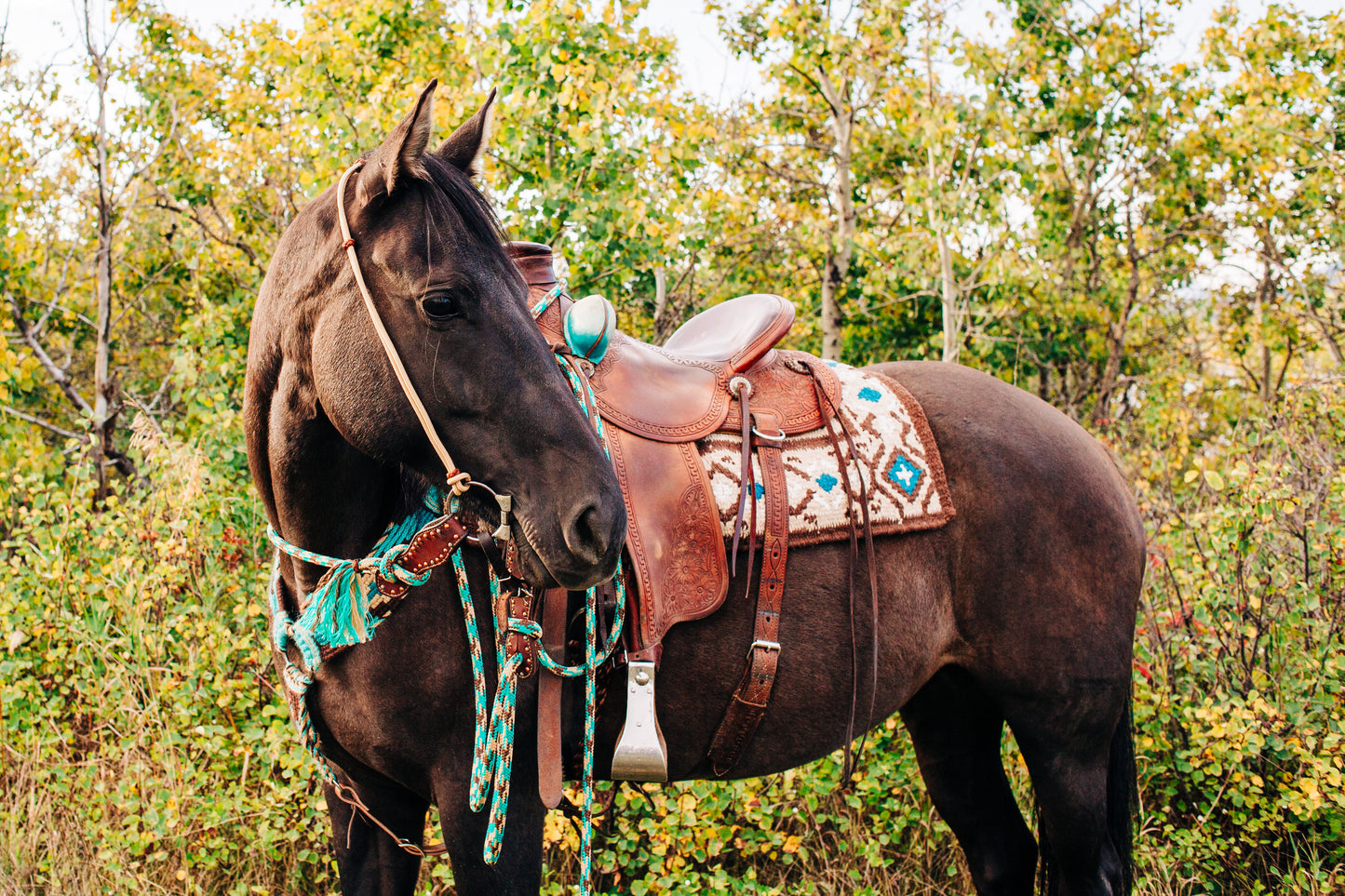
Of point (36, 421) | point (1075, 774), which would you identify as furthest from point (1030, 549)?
point (36, 421)

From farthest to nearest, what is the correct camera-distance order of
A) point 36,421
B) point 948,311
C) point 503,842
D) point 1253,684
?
point 948,311, point 36,421, point 1253,684, point 503,842

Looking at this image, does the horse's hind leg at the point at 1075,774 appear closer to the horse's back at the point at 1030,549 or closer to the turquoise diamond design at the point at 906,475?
the horse's back at the point at 1030,549

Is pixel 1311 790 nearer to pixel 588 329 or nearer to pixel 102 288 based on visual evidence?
pixel 588 329

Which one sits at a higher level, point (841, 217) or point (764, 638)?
point (841, 217)

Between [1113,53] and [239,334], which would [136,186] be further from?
[1113,53]

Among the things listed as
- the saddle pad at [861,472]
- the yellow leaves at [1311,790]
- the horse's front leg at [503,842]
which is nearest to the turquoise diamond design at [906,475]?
the saddle pad at [861,472]

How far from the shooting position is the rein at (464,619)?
4.95 ft

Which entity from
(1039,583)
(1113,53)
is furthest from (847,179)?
(1039,583)

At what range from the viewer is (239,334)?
5262 millimetres

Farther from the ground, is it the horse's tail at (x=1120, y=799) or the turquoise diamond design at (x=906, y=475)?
the turquoise diamond design at (x=906, y=475)

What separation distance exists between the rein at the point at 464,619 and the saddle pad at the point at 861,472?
327 millimetres

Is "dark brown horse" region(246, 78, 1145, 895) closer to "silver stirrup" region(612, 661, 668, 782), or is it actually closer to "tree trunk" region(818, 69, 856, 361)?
"silver stirrup" region(612, 661, 668, 782)

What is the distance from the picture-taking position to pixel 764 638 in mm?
1824

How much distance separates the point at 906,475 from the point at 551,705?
95 centimetres
